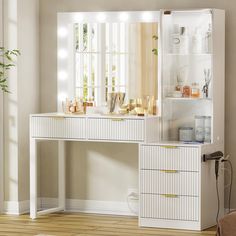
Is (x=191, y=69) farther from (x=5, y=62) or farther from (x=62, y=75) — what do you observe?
(x=5, y=62)

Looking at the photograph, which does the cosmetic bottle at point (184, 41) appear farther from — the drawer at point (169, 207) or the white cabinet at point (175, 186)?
the drawer at point (169, 207)

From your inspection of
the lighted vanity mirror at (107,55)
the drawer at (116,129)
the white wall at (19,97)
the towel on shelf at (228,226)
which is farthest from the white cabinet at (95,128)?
the towel on shelf at (228,226)

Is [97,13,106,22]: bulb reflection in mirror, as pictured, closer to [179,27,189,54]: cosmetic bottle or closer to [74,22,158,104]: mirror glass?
[74,22,158,104]: mirror glass

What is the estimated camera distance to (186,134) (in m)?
6.58

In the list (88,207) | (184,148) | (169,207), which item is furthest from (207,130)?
(88,207)

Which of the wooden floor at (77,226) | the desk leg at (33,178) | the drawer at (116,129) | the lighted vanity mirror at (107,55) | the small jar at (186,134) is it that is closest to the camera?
the wooden floor at (77,226)

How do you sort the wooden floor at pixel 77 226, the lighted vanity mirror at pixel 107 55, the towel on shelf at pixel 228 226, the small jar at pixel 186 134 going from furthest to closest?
1. the lighted vanity mirror at pixel 107 55
2. the small jar at pixel 186 134
3. the wooden floor at pixel 77 226
4. the towel on shelf at pixel 228 226

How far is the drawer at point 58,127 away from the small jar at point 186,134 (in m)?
0.85

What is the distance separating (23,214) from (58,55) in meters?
1.52

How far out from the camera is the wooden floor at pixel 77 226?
A: 618 cm

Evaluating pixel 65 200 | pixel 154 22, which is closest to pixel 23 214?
pixel 65 200

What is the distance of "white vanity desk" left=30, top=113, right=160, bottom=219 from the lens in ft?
20.9

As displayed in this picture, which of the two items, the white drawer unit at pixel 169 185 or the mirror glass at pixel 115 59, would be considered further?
the mirror glass at pixel 115 59

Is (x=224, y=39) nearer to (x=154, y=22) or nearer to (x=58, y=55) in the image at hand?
(x=154, y=22)
